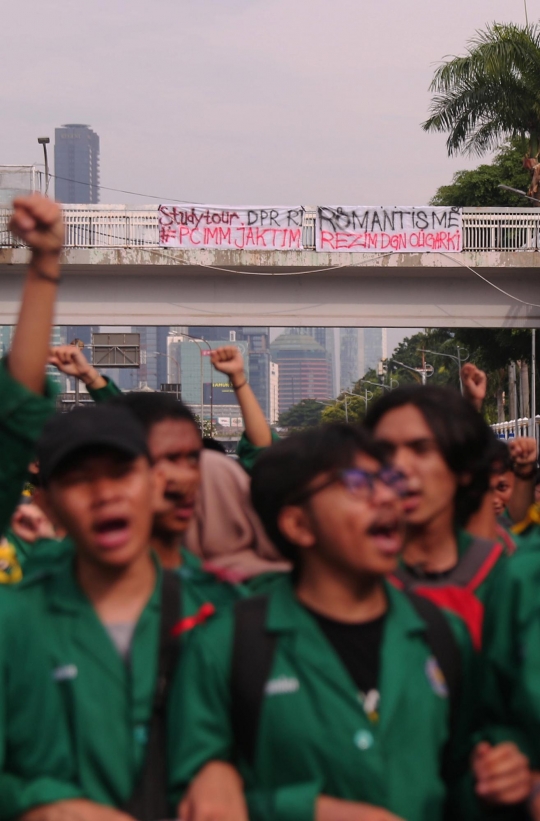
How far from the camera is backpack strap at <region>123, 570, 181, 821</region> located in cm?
246

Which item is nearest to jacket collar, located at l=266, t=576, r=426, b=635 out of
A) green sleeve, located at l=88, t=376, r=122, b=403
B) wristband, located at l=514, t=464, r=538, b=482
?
green sleeve, located at l=88, t=376, r=122, b=403

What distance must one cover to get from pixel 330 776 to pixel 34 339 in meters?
→ 1.19

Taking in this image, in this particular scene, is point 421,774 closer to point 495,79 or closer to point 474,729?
point 474,729

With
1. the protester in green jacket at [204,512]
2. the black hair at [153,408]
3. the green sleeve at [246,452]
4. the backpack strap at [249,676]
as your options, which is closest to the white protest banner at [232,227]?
the green sleeve at [246,452]

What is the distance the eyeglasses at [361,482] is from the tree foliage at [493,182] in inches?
1327

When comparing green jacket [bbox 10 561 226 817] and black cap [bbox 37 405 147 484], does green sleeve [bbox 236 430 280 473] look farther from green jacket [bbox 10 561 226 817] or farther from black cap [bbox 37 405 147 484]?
green jacket [bbox 10 561 226 817]

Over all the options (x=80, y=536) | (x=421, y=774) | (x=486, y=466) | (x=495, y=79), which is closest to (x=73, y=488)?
(x=80, y=536)

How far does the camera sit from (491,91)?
25812mm

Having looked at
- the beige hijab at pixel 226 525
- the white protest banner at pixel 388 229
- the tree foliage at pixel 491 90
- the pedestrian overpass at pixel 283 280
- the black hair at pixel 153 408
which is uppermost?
the tree foliage at pixel 491 90

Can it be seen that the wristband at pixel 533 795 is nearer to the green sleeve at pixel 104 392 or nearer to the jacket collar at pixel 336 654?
the jacket collar at pixel 336 654

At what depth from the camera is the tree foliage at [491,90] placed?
25.5m

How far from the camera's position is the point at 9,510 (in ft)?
9.23

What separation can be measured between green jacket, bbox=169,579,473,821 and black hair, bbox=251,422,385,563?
29 cm

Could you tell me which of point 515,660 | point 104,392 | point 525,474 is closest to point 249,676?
point 515,660
